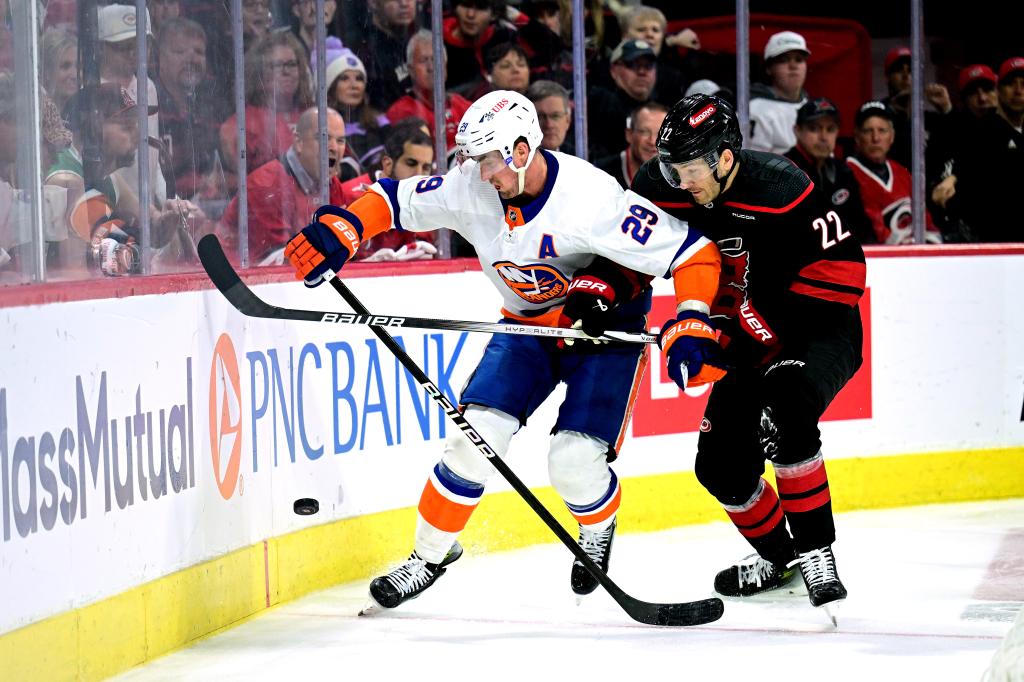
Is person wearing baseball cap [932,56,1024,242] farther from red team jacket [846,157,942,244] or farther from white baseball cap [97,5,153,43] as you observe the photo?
white baseball cap [97,5,153,43]

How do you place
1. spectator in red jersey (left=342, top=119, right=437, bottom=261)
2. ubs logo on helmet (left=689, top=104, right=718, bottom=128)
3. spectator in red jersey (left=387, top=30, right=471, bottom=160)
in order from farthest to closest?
spectator in red jersey (left=387, top=30, right=471, bottom=160)
spectator in red jersey (left=342, top=119, right=437, bottom=261)
ubs logo on helmet (left=689, top=104, right=718, bottom=128)

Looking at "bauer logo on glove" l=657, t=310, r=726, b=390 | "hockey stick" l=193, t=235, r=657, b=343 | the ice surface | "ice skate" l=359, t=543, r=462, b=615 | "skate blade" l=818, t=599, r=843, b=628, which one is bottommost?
the ice surface

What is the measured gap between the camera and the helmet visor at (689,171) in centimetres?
356

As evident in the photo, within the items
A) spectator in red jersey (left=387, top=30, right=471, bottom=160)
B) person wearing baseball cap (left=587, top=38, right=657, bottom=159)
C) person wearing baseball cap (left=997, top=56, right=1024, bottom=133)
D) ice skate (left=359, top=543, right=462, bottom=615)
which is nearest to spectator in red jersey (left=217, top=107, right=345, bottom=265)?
spectator in red jersey (left=387, top=30, right=471, bottom=160)

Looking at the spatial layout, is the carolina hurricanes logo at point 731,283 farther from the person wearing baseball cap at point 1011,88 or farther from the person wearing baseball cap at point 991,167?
→ the person wearing baseball cap at point 1011,88

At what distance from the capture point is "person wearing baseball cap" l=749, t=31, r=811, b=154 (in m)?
5.55

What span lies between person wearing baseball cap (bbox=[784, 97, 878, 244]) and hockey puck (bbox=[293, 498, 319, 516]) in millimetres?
2387

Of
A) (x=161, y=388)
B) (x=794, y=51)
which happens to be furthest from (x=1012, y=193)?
(x=161, y=388)

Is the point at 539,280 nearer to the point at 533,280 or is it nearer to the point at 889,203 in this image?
the point at 533,280

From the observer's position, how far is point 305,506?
4.12 meters

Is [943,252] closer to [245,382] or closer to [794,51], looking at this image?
[794,51]

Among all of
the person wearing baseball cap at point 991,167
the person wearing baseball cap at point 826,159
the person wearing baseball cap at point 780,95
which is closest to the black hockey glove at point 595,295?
the person wearing baseball cap at point 780,95

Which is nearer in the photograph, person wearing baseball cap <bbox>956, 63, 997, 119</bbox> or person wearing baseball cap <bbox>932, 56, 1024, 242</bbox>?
person wearing baseball cap <bbox>932, 56, 1024, 242</bbox>

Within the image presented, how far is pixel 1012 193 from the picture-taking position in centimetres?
576
